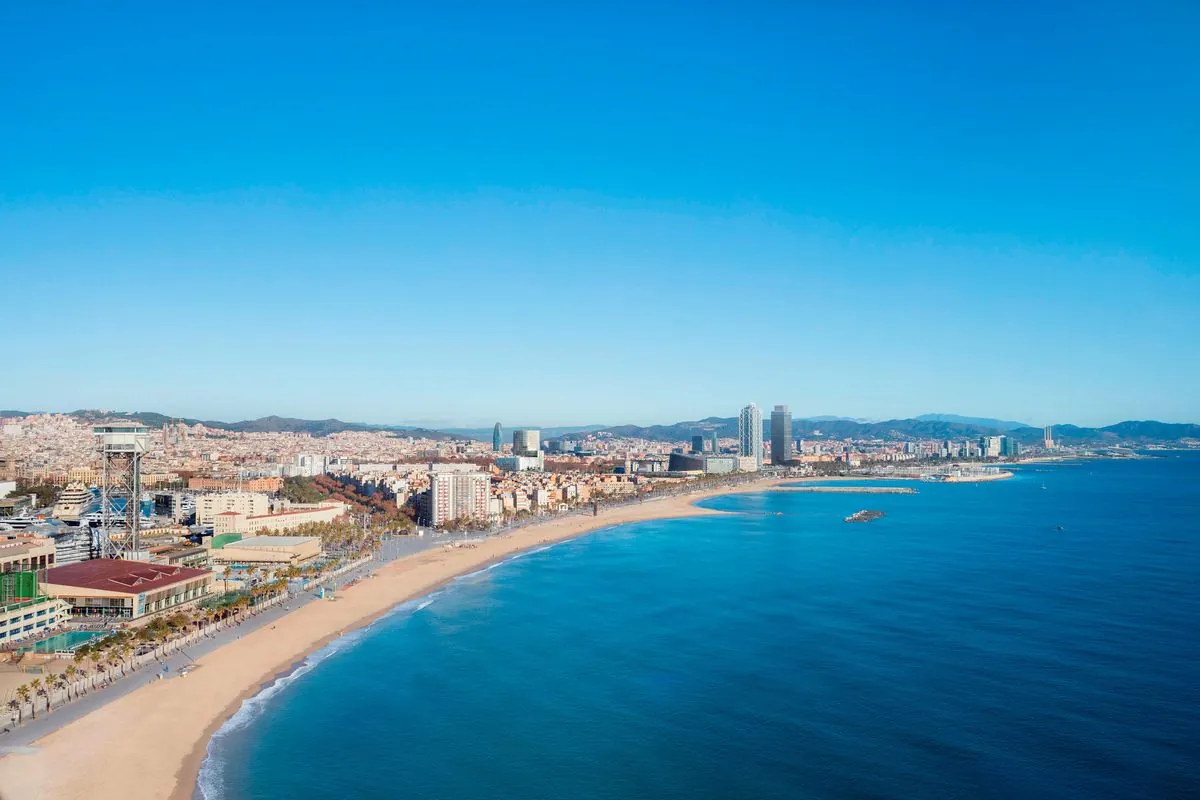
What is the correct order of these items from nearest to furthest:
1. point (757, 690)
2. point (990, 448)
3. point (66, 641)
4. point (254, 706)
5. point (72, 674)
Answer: point (254, 706) < point (72, 674) < point (757, 690) < point (66, 641) < point (990, 448)

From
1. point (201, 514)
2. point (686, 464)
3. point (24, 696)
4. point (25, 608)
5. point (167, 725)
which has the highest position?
point (686, 464)

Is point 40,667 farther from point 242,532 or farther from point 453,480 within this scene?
point 453,480

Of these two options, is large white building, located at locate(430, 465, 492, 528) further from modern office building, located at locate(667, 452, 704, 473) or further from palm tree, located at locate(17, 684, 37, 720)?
modern office building, located at locate(667, 452, 704, 473)

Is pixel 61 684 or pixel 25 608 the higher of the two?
pixel 25 608

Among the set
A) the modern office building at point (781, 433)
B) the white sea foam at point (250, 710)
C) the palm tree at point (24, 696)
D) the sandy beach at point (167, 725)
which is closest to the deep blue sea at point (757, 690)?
the white sea foam at point (250, 710)

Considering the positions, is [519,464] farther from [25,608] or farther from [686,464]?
[25,608]

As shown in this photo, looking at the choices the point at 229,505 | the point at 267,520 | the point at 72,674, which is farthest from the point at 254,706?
the point at 229,505

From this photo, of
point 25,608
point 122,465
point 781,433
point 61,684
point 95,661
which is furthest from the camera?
point 781,433

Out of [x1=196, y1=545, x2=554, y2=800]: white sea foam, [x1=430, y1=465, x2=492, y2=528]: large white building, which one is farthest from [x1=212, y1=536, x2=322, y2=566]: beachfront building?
[x1=430, y1=465, x2=492, y2=528]: large white building

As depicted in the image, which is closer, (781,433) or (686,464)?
(686,464)
